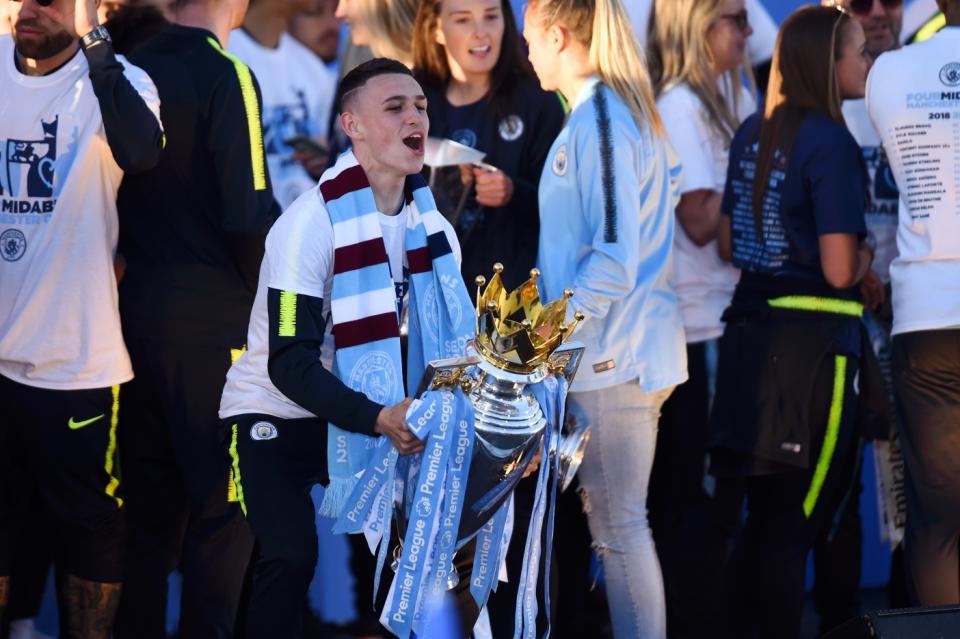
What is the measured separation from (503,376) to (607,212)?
2.57ft

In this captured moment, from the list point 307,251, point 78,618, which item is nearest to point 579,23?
point 307,251

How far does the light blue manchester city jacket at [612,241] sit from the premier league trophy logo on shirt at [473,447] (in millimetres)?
514

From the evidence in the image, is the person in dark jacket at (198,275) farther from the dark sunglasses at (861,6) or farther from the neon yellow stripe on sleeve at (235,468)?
the dark sunglasses at (861,6)

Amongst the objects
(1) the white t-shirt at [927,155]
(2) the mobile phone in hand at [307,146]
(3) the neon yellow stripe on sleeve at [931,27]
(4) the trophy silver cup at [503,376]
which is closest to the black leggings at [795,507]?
(1) the white t-shirt at [927,155]

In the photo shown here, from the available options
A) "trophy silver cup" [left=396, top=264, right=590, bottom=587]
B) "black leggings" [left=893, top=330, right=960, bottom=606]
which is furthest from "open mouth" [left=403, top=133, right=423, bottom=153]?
"black leggings" [left=893, top=330, right=960, bottom=606]

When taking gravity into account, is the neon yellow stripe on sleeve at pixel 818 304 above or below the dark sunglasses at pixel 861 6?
below

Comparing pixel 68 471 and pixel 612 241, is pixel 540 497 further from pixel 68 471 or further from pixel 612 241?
pixel 68 471

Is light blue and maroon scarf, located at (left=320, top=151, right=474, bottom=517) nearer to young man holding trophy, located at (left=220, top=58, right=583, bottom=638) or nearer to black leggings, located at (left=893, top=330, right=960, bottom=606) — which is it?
young man holding trophy, located at (left=220, top=58, right=583, bottom=638)

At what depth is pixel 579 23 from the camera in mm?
3711

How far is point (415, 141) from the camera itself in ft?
10.8

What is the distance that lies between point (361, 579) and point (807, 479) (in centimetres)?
156

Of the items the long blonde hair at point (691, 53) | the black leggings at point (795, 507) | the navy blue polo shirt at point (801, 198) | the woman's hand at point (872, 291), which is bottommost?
the black leggings at point (795, 507)

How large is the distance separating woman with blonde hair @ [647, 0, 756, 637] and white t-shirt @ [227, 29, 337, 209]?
121 centimetres

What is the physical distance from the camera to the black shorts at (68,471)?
356cm
